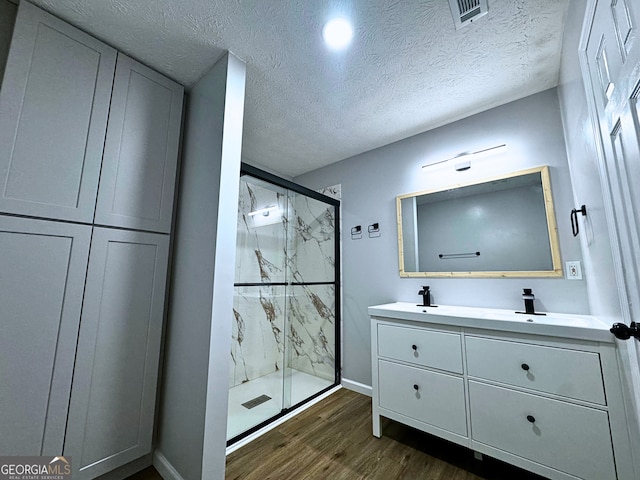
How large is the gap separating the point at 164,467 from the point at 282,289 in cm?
143

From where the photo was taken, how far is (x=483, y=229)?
6.52 ft

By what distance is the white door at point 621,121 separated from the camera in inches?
26.9

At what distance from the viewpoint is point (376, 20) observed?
1.33 m

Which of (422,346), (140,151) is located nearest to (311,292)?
(422,346)

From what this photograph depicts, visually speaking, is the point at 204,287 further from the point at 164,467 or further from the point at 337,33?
the point at 337,33

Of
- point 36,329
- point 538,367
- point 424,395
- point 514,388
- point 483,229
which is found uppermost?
point 483,229

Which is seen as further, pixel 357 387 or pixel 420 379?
pixel 357 387

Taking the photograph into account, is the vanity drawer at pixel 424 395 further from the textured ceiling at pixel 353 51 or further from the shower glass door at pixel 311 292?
the textured ceiling at pixel 353 51

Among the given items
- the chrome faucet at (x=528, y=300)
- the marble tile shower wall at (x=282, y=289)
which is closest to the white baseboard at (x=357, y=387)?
the marble tile shower wall at (x=282, y=289)

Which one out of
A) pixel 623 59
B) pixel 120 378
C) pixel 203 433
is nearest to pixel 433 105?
pixel 623 59

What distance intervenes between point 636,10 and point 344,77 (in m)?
1.36

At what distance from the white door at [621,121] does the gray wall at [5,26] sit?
251 centimetres

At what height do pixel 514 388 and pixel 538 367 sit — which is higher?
pixel 538 367

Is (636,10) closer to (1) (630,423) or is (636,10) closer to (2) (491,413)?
(1) (630,423)
